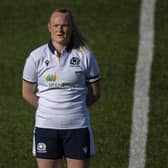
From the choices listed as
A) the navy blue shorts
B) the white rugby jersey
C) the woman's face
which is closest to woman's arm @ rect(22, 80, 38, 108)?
the white rugby jersey

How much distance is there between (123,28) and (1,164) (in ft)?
16.3

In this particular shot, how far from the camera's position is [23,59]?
44.3 ft

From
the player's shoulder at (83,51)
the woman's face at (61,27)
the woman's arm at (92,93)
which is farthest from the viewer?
the woman's arm at (92,93)

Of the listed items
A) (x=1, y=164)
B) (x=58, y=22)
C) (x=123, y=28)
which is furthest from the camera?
(x=123, y=28)

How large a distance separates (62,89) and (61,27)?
584 millimetres

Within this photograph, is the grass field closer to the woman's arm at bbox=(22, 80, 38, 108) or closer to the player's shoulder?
the woman's arm at bbox=(22, 80, 38, 108)

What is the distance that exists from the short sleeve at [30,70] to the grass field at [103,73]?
2497mm

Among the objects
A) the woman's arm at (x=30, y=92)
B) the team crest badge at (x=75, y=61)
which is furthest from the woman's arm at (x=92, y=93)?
the woman's arm at (x=30, y=92)

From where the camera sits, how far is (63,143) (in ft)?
26.3

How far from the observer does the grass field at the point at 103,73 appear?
1077 cm

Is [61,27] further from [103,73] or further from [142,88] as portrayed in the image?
[103,73]

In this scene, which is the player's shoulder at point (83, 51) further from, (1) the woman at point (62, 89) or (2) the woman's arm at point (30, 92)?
(2) the woman's arm at point (30, 92)

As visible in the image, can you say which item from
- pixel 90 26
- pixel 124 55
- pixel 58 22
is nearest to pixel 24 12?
pixel 90 26

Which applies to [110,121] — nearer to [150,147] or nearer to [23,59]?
[150,147]
